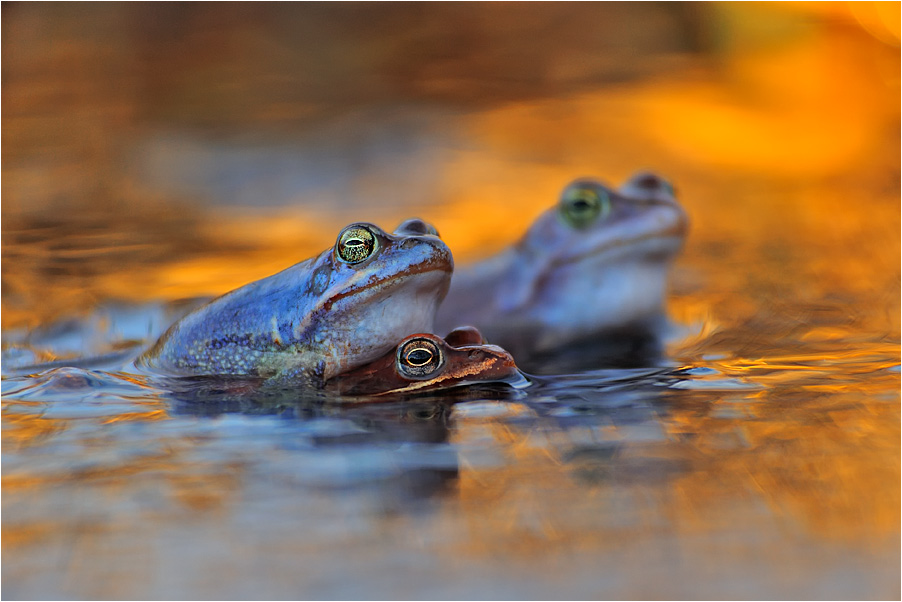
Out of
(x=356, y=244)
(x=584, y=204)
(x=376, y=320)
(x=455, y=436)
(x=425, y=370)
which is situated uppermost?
(x=584, y=204)

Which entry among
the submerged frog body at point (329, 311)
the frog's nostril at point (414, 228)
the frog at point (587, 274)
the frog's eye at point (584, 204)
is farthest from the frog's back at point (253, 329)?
the frog's eye at point (584, 204)

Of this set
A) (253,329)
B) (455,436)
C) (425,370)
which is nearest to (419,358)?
(425,370)

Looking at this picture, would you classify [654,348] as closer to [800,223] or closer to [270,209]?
[800,223]

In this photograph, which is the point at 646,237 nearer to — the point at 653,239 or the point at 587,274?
the point at 653,239

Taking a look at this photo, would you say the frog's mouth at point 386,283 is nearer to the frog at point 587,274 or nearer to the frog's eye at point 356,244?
the frog's eye at point 356,244

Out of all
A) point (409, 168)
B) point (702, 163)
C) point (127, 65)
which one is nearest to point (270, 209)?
point (409, 168)
